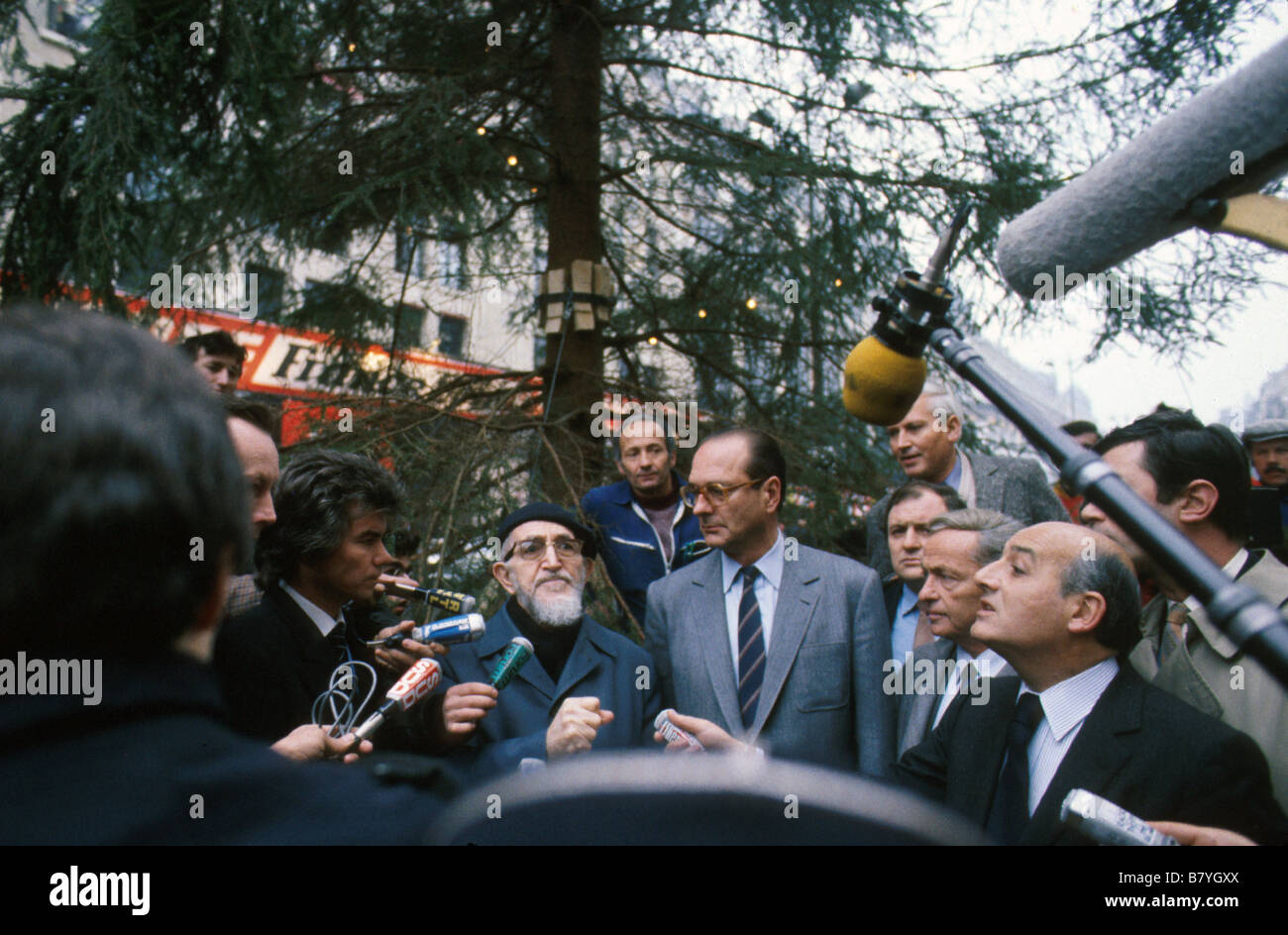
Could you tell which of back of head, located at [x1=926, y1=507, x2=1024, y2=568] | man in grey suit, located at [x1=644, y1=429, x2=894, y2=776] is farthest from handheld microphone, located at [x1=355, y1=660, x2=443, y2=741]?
back of head, located at [x1=926, y1=507, x2=1024, y2=568]

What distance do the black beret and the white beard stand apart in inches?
12.0

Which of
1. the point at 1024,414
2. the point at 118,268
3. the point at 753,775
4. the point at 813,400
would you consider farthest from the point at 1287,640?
the point at 813,400

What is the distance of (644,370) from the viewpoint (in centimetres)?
743

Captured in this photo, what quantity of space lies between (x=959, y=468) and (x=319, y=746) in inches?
125

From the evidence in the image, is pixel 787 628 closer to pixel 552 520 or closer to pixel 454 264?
pixel 552 520

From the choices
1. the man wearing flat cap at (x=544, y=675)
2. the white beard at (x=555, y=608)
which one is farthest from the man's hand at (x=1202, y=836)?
the white beard at (x=555, y=608)

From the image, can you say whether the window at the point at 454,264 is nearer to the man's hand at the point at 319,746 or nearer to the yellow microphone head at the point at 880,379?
→ the man's hand at the point at 319,746

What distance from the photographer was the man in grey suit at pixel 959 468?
4.15m

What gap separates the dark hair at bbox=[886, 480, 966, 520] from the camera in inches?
153

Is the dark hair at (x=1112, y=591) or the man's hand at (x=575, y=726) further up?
the dark hair at (x=1112, y=591)

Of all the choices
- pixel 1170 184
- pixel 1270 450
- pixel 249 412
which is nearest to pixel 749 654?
pixel 249 412

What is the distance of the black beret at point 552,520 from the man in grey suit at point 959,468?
1403 millimetres

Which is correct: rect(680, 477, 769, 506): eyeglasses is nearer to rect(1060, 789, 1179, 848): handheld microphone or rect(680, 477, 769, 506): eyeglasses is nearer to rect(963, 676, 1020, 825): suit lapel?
rect(963, 676, 1020, 825): suit lapel

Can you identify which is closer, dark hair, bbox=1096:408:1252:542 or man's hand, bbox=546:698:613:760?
man's hand, bbox=546:698:613:760
